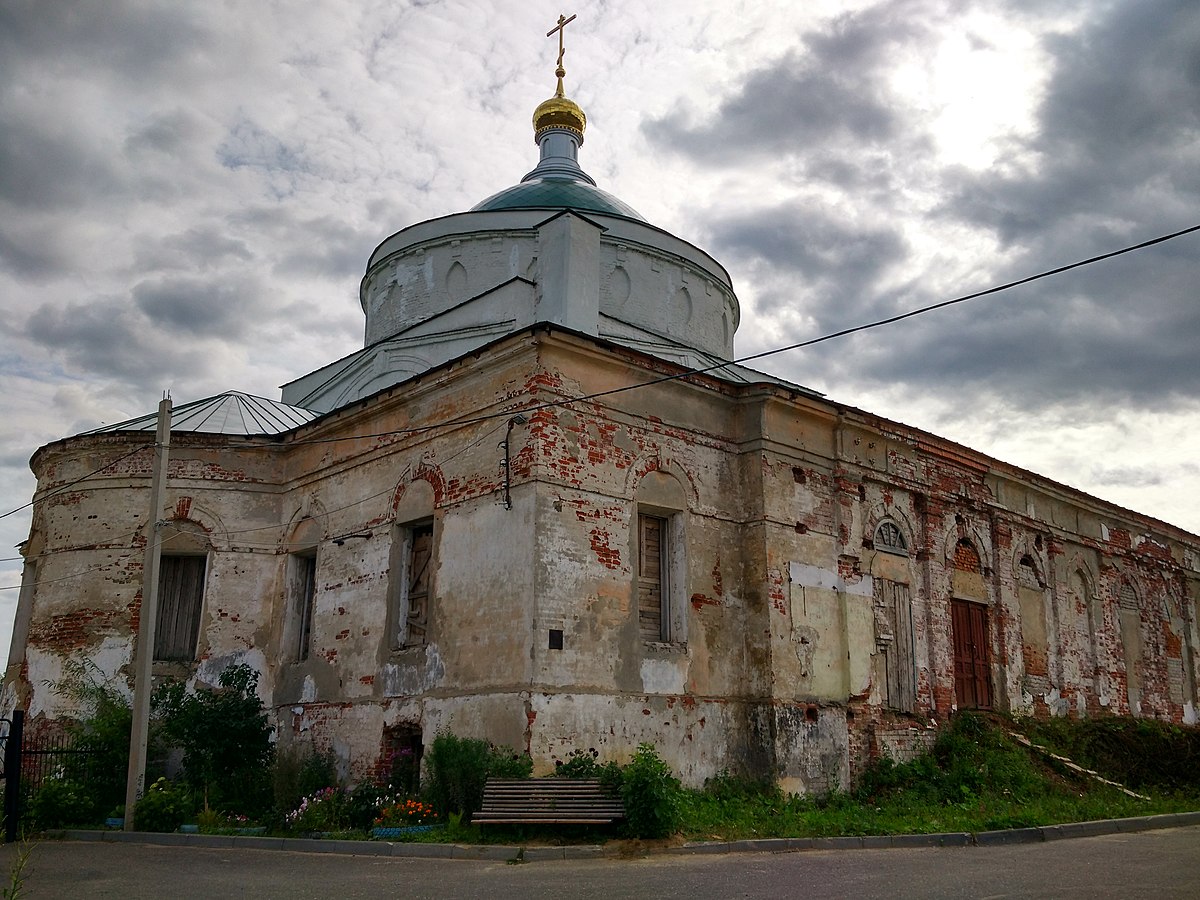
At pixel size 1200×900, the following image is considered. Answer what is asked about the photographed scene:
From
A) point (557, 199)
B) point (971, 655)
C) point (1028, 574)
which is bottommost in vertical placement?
point (971, 655)

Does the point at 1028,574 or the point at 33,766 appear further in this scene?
the point at 1028,574

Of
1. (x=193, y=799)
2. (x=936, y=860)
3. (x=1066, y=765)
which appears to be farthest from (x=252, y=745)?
(x=1066, y=765)

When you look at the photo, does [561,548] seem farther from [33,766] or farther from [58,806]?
[33,766]

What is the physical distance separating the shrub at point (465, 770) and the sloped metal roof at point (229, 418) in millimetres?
7147

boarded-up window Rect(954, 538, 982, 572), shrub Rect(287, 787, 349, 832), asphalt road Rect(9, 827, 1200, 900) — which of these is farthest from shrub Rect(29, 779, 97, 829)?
boarded-up window Rect(954, 538, 982, 572)

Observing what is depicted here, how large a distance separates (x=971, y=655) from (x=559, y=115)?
15247 mm

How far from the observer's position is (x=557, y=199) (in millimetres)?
21500

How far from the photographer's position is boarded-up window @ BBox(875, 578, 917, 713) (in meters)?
15.9

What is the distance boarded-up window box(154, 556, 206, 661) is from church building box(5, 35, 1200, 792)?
0.04m

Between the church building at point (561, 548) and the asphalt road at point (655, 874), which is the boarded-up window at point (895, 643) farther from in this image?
the asphalt road at point (655, 874)

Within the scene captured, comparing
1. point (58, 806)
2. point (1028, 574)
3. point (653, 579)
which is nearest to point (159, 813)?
point (58, 806)

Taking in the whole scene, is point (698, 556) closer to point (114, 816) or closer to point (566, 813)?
point (566, 813)

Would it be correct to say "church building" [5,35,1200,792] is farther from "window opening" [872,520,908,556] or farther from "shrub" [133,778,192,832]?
"shrub" [133,778,192,832]

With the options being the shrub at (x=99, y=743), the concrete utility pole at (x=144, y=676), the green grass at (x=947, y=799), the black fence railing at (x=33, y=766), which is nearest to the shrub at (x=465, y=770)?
the green grass at (x=947, y=799)
